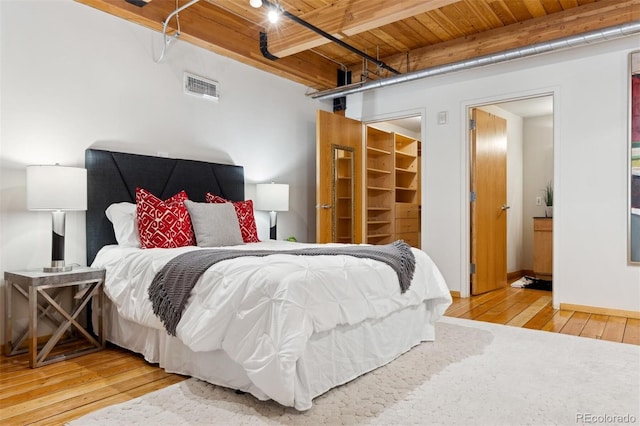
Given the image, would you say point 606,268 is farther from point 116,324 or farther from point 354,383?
point 116,324

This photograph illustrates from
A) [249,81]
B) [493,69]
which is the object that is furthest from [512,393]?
[249,81]

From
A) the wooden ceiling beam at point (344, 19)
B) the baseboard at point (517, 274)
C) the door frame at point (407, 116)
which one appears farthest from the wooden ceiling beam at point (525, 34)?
the baseboard at point (517, 274)

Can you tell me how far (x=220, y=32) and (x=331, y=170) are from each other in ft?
6.33

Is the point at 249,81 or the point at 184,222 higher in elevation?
the point at 249,81

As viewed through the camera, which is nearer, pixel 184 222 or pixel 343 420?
pixel 343 420

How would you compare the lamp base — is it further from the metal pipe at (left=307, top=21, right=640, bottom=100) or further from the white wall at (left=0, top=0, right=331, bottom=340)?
the metal pipe at (left=307, top=21, right=640, bottom=100)

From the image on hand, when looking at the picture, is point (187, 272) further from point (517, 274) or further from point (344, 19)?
point (517, 274)

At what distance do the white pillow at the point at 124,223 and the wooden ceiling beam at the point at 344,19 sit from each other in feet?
7.19

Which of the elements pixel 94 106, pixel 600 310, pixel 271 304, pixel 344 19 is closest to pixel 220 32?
pixel 344 19

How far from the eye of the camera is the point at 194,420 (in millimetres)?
1938

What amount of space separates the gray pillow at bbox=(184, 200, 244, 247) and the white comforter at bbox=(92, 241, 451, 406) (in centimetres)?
59

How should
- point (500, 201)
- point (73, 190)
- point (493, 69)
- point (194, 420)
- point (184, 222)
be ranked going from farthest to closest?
point (500, 201) < point (493, 69) < point (184, 222) < point (73, 190) < point (194, 420)

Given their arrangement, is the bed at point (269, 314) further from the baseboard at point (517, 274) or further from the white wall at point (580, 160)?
the baseboard at point (517, 274)

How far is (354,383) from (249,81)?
11.3 ft
